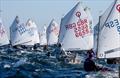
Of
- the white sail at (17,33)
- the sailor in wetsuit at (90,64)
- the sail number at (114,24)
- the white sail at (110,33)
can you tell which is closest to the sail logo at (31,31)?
the white sail at (17,33)

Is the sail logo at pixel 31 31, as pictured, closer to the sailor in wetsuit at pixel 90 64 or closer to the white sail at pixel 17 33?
the white sail at pixel 17 33

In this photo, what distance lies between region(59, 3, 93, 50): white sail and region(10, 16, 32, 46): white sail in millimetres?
46134

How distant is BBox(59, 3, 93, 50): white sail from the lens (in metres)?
59.5

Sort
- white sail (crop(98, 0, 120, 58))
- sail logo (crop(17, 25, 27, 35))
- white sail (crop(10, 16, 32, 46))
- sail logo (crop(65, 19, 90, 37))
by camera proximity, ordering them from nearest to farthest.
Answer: white sail (crop(98, 0, 120, 58)) < sail logo (crop(65, 19, 90, 37)) < white sail (crop(10, 16, 32, 46)) < sail logo (crop(17, 25, 27, 35))

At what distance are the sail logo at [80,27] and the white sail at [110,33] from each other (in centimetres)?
1253

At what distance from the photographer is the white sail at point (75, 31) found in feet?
195

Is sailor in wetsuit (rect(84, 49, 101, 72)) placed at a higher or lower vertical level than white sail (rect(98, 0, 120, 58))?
lower

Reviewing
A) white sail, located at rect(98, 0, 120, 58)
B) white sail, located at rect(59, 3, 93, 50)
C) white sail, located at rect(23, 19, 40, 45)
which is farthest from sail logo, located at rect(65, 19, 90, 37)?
Result: white sail, located at rect(23, 19, 40, 45)

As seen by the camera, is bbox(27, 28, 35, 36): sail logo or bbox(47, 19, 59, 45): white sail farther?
bbox(47, 19, 59, 45): white sail

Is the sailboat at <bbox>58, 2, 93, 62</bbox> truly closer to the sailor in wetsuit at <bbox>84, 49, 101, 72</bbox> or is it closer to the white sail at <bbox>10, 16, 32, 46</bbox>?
the sailor in wetsuit at <bbox>84, 49, 101, 72</bbox>

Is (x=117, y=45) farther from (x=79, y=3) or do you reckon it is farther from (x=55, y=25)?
(x=55, y=25)

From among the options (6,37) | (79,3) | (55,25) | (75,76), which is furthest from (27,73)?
(55,25)

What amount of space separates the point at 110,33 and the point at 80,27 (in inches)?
513

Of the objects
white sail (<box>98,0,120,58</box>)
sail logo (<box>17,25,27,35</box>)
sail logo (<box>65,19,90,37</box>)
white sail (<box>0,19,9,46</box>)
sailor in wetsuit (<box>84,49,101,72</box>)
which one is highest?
sail logo (<box>17,25,27,35</box>)
